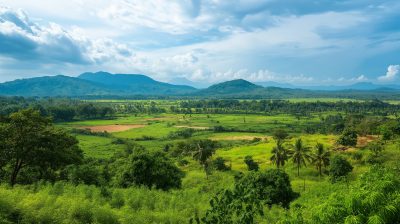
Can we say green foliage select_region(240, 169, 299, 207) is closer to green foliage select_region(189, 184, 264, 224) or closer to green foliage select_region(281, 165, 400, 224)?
green foliage select_region(281, 165, 400, 224)

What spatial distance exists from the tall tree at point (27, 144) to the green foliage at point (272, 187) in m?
22.7

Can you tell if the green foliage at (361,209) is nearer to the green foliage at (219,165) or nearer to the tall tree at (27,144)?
the tall tree at (27,144)

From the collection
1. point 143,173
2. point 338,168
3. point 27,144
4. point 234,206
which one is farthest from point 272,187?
point 27,144

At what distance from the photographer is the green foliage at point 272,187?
22.8 metres

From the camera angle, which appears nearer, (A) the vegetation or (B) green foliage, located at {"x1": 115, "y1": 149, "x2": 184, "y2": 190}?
(A) the vegetation

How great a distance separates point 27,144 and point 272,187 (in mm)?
26206

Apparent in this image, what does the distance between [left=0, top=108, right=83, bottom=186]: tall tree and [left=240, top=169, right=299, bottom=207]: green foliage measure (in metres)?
22.7

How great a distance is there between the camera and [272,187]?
23234mm

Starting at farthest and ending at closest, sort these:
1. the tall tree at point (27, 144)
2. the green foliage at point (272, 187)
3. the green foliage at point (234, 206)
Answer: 1. the green foliage at point (272, 187)
2. the tall tree at point (27, 144)
3. the green foliage at point (234, 206)

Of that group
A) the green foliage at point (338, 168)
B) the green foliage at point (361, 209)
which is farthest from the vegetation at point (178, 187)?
the green foliage at point (338, 168)

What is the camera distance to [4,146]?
747 inches

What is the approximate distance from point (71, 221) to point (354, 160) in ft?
157

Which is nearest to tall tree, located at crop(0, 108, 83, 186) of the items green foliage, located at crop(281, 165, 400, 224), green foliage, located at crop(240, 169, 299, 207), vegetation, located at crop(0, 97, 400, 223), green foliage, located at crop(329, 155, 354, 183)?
vegetation, located at crop(0, 97, 400, 223)

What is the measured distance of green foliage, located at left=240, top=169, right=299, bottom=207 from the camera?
2281 centimetres
